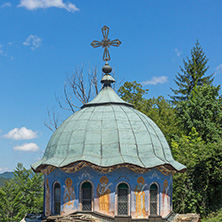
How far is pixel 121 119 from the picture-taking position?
1850 cm

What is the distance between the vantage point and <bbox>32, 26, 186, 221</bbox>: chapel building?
16.9 metres

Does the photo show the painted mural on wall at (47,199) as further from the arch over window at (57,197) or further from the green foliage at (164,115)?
the green foliage at (164,115)

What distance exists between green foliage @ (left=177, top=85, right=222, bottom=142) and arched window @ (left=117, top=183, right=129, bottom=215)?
13.7 metres

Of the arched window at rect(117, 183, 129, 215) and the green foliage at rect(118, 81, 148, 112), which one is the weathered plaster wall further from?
the green foliage at rect(118, 81, 148, 112)

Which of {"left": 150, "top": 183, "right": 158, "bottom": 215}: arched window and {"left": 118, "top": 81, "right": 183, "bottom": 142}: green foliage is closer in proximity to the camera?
{"left": 150, "top": 183, "right": 158, "bottom": 215}: arched window

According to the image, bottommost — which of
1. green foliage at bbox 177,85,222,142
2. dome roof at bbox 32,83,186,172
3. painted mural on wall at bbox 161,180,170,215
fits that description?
painted mural on wall at bbox 161,180,170,215

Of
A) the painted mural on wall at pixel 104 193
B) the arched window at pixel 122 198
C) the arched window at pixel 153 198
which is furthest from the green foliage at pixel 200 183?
the painted mural on wall at pixel 104 193

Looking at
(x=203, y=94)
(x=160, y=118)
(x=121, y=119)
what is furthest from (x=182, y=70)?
(x=121, y=119)

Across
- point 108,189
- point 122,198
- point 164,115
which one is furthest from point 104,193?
point 164,115

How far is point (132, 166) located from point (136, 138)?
1.58 metres

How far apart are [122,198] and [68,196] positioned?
8.14 ft

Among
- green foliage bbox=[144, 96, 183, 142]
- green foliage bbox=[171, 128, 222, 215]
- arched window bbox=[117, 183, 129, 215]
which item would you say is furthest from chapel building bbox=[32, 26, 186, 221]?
green foliage bbox=[144, 96, 183, 142]

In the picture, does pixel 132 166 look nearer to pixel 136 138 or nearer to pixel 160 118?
pixel 136 138

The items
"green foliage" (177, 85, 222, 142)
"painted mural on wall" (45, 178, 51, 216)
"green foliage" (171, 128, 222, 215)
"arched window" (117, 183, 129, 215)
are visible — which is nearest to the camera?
"arched window" (117, 183, 129, 215)
